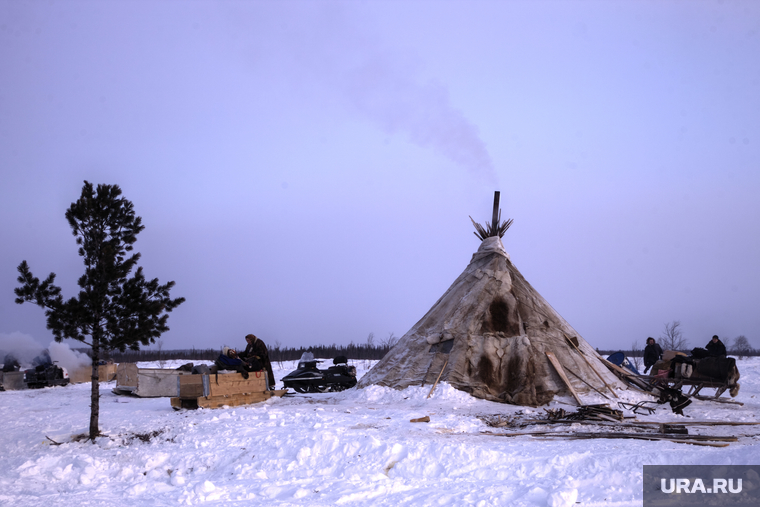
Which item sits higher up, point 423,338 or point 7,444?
point 423,338

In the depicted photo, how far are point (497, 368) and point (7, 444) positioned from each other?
9531 millimetres

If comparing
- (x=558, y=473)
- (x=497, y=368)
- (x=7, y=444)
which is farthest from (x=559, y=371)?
(x=7, y=444)

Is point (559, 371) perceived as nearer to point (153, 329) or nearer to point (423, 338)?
point (423, 338)

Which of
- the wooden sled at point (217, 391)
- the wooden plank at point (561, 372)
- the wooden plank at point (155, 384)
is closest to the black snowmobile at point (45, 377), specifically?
the wooden plank at point (155, 384)

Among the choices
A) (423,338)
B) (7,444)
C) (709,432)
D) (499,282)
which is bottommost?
(7,444)

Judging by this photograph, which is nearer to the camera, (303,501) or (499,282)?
(303,501)

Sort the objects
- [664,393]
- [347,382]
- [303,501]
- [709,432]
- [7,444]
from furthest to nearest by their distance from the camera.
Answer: [347,382], [664,393], [7,444], [709,432], [303,501]

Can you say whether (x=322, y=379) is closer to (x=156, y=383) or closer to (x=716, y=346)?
(x=156, y=383)

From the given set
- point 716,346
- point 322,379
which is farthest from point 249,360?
point 716,346

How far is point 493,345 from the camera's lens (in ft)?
42.8

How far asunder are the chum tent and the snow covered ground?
4.80 ft

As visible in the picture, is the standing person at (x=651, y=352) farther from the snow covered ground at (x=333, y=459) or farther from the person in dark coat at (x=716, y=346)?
the snow covered ground at (x=333, y=459)

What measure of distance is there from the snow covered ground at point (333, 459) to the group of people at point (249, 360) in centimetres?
195

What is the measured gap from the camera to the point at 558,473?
611cm
